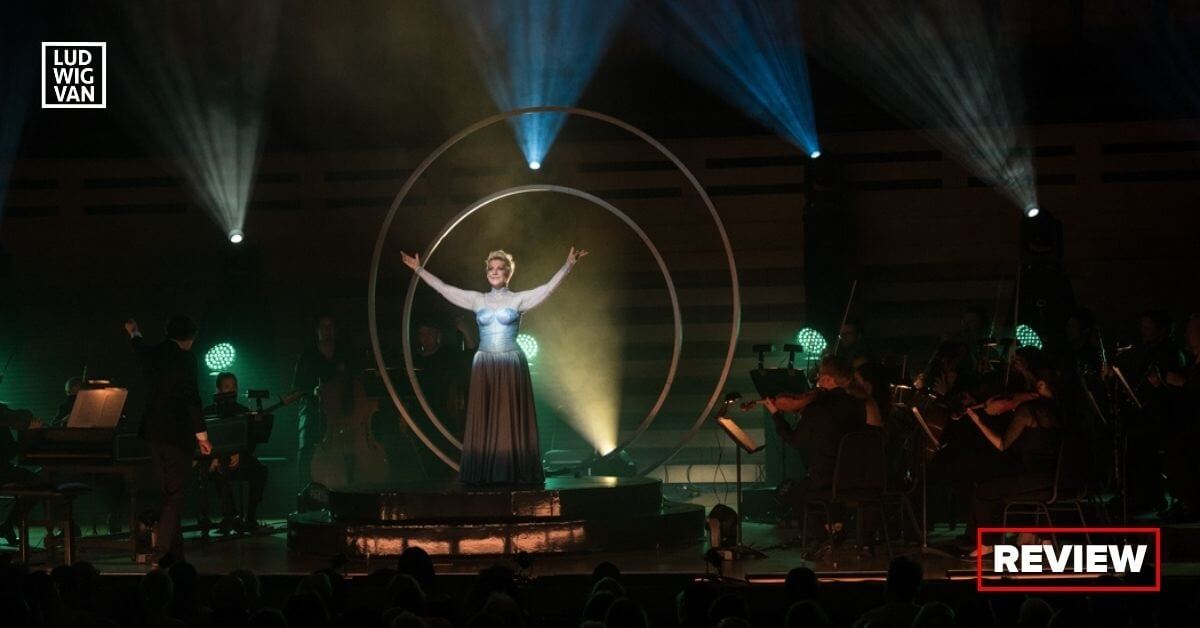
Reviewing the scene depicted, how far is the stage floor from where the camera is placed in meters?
9.27

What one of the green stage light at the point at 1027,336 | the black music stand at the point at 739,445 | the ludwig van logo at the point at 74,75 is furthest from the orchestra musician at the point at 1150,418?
the ludwig van logo at the point at 74,75

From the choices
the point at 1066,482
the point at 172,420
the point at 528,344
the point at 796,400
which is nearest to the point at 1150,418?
the point at 1066,482

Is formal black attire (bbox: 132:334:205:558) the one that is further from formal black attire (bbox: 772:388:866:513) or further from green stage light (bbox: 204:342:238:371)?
green stage light (bbox: 204:342:238:371)

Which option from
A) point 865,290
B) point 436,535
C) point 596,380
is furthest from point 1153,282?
point 436,535

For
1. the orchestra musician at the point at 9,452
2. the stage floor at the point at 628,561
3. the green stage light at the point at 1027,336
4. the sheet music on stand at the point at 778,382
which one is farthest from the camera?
the green stage light at the point at 1027,336

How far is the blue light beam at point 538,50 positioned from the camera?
14.9m

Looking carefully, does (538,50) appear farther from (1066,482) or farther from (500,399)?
(1066,482)

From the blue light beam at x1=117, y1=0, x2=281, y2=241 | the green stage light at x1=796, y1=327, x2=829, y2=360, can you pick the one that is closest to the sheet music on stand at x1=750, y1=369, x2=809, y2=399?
the green stage light at x1=796, y1=327, x2=829, y2=360

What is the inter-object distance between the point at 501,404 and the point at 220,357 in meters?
4.62

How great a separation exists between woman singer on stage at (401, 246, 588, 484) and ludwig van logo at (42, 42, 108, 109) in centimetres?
608

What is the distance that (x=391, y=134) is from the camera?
51.4 feet

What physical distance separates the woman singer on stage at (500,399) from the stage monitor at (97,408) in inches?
88.7

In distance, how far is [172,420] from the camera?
9883 millimetres

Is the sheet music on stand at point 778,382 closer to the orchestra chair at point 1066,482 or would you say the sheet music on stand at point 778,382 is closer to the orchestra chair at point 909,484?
the orchestra chair at point 909,484
